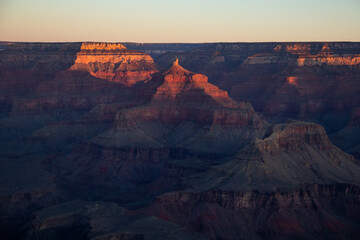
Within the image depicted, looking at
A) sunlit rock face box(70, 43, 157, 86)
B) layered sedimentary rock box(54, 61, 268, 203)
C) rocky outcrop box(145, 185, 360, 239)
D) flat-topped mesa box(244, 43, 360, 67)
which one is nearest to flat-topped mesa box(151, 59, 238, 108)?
layered sedimentary rock box(54, 61, 268, 203)

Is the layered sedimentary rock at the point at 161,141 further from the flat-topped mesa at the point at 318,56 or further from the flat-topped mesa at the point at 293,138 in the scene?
the flat-topped mesa at the point at 318,56

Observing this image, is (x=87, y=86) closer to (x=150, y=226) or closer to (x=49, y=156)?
(x=49, y=156)

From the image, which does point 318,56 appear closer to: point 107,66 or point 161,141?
point 107,66

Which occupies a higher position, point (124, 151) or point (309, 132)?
point (309, 132)

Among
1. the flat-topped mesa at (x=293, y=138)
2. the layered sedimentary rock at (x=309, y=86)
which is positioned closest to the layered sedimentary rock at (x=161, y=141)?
the flat-topped mesa at (x=293, y=138)

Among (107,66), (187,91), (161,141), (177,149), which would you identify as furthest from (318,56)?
(177,149)

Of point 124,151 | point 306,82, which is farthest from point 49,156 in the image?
point 306,82
